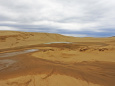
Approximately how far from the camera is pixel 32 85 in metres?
2.48

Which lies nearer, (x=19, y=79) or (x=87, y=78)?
(x=19, y=79)

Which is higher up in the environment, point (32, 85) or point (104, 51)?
point (104, 51)

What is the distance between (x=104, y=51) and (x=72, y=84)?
173 inches

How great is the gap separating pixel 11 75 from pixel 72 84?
1.83 meters

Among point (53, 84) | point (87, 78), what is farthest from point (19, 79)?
point (87, 78)

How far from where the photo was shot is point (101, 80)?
2.82 m

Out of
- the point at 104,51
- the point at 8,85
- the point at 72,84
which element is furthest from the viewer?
the point at 104,51

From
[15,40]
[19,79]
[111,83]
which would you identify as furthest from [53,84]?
[15,40]

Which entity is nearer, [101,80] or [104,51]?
[101,80]

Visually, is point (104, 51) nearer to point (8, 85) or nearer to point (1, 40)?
point (8, 85)

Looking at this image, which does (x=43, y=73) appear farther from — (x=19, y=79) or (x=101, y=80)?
(x=101, y=80)

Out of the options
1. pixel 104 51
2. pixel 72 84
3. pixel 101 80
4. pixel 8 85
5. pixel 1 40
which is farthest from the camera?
pixel 1 40

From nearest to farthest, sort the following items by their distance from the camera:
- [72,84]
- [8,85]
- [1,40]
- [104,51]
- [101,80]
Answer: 1. [8,85]
2. [72,84]
3. [101,80]
4. [104,51]
5. [1,40]

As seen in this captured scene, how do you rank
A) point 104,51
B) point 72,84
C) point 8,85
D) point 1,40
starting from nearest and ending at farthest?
point 8,85
point 72,84
point 104,51
point 1,40
